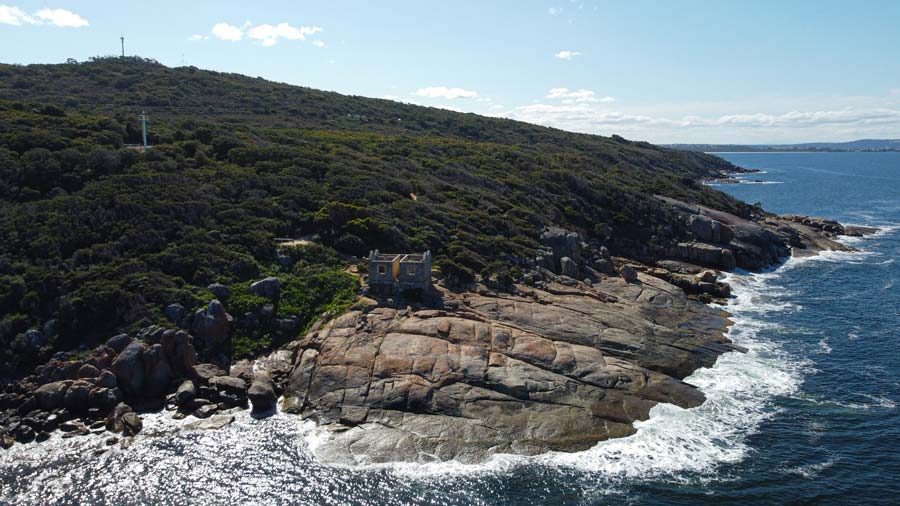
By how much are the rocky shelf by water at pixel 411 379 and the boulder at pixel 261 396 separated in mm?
88

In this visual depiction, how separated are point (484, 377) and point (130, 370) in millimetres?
20506

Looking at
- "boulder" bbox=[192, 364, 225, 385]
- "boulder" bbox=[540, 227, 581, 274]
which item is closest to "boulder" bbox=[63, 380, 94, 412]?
"boulder" bbox=[192, 364, 225, 385]

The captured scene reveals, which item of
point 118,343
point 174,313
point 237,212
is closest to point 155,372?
point 118,343

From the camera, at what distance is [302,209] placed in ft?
184

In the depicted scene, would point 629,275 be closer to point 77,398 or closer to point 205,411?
point 205,411

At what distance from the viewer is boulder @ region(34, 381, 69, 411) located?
32625mm

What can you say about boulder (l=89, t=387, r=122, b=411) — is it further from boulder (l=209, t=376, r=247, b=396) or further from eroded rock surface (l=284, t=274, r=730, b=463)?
eroded rock surface (l=284, t=274, r=730, b=463)

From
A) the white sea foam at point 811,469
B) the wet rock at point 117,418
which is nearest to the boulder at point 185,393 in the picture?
the wet rock at point 117,418

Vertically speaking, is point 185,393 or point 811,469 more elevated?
point 185,393

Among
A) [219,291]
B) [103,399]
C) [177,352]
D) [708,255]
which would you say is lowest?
[103,399]

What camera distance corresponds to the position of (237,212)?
51906 mm

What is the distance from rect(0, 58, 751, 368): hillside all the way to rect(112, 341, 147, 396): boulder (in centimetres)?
318

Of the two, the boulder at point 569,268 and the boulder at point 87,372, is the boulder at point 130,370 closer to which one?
the boulder at point 87,372

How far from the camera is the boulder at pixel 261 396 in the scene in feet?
110
